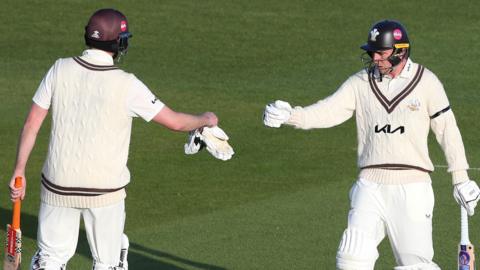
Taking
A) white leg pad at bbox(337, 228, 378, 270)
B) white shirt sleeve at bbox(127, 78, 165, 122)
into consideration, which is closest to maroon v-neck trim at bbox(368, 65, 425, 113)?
white leg pad at bbox(337, 228, 378, 270)

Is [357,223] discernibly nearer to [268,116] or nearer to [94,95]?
[268,116]

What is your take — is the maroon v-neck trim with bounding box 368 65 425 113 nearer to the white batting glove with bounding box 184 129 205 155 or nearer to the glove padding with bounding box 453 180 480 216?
the glove padding with bounding box 453 180 480 216

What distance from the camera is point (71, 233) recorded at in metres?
10.5

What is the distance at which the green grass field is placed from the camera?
13945mm

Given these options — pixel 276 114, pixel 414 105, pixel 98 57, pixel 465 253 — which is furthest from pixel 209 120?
pixel 465 253

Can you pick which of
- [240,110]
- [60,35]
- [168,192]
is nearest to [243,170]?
[168,192]

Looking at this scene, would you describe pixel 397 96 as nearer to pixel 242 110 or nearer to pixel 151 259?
pixel 151 259

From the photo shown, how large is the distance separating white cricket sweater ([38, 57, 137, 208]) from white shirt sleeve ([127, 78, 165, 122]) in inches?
1.9

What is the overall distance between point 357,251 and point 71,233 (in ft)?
7.46

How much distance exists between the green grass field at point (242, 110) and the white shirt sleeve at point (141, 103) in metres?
3.05

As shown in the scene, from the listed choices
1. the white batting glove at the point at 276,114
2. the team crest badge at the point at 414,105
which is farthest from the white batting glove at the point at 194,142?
the team crest badge at the point at 414,105

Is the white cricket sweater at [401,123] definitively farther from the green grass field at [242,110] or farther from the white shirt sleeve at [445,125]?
the green grass field at [242,110]

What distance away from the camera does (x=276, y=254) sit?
13453mm

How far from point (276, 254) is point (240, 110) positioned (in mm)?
6040
